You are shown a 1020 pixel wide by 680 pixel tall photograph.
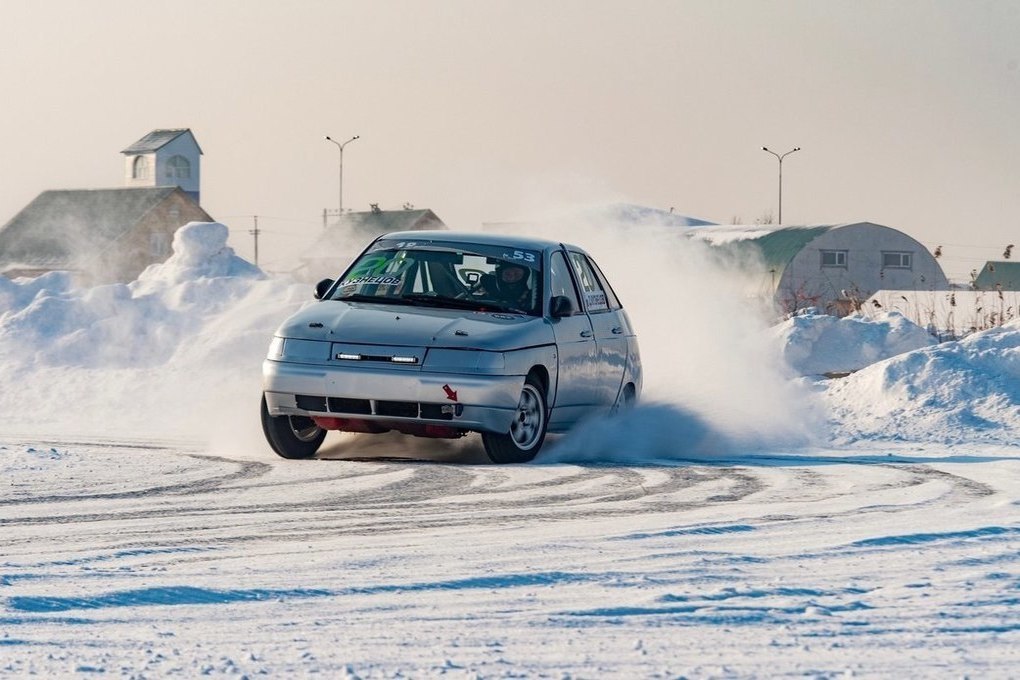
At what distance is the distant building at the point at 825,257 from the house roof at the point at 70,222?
81.0ft

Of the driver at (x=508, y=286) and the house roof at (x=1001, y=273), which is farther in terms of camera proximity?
the house roof at (x=1001, y=273)

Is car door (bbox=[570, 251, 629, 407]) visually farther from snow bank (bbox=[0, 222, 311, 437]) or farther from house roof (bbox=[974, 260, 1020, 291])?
house roof (bbox=[974, 260, 1020, 291])

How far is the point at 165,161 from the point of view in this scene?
9800cm

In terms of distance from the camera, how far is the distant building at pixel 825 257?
2598 inches

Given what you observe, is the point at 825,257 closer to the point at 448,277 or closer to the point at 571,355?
the point at 571,355

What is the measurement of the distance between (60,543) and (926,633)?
12.2 feet

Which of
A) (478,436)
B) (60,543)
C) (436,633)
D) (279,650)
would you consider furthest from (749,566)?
(478,436)

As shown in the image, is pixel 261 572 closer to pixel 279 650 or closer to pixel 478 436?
pixel 279 650

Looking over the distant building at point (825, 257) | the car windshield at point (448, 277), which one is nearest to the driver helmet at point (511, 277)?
the car windshield at point (448, 277)

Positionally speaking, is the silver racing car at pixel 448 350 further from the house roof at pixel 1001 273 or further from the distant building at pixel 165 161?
the distant building at pixel 165 161

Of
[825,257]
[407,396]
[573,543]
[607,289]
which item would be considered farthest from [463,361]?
[825,257]

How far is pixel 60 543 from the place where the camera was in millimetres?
7512

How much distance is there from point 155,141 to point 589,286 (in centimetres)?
8782

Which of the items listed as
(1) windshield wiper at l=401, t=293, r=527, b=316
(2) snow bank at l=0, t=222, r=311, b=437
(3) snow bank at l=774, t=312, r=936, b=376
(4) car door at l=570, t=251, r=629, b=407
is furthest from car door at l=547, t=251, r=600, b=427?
(3) snow bank at l=774, t=312, r=936, b=376
